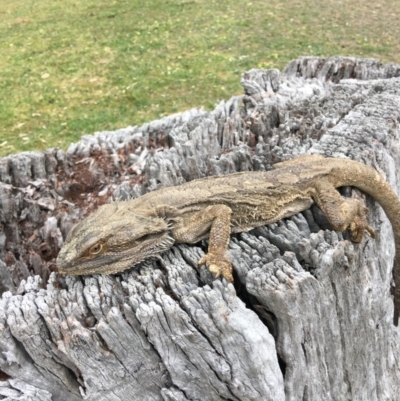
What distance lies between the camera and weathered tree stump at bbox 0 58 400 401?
2.52 metres

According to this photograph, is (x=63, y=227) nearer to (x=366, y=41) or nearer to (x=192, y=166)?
(x=192, y=166)

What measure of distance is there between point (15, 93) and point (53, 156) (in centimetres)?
799

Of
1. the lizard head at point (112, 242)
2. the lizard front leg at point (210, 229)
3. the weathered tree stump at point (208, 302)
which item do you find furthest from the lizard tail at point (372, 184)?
the lizard head at point (112, 242)

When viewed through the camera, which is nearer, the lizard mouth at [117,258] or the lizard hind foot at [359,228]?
the lizard mouth at [117,258]

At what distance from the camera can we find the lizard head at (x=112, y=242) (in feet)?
9.36

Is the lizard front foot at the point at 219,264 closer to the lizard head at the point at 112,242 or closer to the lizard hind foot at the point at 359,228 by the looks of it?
the lizard head at the point at 112,242

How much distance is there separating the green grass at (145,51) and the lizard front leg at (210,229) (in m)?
6.47

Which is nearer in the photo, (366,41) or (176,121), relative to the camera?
(176,121)

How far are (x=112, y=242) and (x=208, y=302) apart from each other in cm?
82

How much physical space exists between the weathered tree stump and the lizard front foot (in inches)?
2.2

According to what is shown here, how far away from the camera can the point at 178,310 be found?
2436 mm

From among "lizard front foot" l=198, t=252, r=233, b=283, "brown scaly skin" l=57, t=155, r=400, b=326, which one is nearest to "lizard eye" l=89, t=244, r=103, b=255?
"brown scaly skin" l=57, t=155, r=400, b=326

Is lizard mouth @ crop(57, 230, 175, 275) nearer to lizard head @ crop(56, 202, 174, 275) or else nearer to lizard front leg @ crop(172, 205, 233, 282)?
lizard head @ crop(56, 202, 174, 275)

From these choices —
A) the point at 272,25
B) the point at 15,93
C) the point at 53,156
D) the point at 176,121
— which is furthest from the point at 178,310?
the point at 272,25
